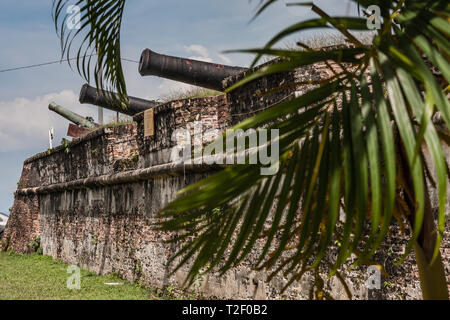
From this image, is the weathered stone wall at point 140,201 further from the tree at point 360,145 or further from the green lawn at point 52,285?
the tree at point 360,145

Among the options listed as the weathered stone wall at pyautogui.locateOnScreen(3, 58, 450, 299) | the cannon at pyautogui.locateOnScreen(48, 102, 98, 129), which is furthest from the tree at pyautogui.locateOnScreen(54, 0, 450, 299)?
the cannon at pyautogui.locateOnScreen(48, 102, 98, 129)

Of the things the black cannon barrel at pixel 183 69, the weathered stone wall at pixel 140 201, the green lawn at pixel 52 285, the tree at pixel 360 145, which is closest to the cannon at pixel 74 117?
the weathered stone wall at pixel 140 201

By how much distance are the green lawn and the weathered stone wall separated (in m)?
0.22

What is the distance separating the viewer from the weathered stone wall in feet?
15.0

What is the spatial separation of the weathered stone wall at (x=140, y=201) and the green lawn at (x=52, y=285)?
0.72ft

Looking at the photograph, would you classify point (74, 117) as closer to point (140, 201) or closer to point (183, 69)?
point (183, 69)

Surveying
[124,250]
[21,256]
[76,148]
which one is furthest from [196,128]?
[21,256]

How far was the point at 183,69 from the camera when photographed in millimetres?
8211

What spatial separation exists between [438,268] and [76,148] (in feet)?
31.7

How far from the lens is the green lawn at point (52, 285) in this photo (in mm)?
6633

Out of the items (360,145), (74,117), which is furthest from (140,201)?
(74,117)

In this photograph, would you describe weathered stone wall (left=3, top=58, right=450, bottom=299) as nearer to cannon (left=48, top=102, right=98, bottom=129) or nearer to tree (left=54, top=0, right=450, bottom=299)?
tree (left=54, top=0, right=450, bottom=299)

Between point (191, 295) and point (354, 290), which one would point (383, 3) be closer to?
point (354, 290)
